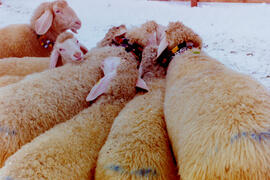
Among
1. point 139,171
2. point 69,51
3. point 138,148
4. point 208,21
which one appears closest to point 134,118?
point 138,148

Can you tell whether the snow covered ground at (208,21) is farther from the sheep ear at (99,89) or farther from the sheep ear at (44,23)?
the sheep ear at (99,89)

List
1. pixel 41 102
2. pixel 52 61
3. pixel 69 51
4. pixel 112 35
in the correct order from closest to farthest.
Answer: pixel 41 102 < pixel 69 51 < pixel 52 61 < pixel 112 35

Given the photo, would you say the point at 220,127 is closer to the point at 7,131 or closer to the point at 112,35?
the point at 7,131

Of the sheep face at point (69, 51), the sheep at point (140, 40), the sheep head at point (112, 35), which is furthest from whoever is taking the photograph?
the sheep head at point (112, 35)

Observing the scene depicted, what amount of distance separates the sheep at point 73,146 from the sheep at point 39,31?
1125mm

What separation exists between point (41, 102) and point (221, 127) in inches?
36.1

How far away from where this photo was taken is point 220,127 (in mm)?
675

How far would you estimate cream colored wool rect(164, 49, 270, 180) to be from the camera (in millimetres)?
589

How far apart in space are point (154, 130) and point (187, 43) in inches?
29.9

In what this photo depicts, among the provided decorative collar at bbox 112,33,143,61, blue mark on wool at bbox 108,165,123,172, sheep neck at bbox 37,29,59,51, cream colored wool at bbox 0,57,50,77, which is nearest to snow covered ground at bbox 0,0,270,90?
sheep neck at bbox 37,29,59,51

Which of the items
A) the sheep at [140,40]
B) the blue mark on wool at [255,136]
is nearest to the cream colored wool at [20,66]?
the sheep at [140,40]

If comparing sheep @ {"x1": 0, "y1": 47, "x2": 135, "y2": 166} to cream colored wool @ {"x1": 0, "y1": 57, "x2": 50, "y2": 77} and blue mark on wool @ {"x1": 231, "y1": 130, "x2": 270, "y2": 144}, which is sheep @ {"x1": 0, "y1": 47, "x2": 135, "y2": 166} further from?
blue mark on wool @ {"x1": 231, "y1": 130, "x2": 270, "y2": 144}

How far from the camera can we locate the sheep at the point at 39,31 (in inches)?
80.9

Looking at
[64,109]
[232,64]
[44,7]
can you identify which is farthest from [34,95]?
[232,64]
